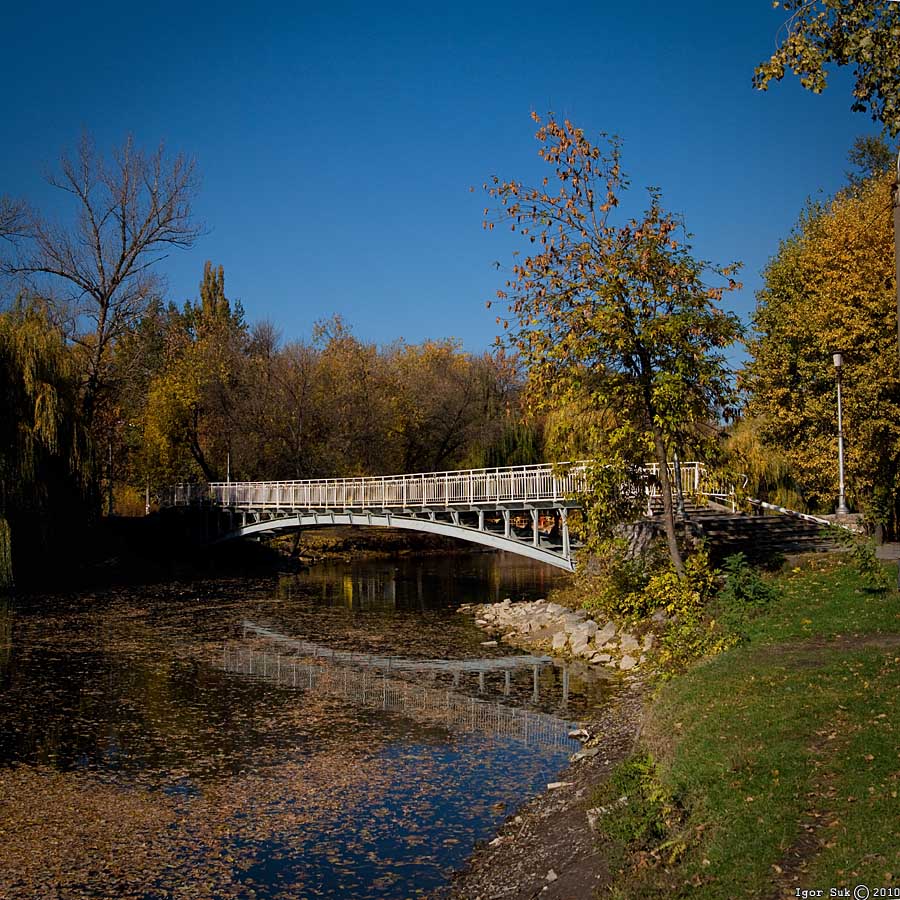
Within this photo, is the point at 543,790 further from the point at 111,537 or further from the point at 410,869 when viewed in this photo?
the point at 111,537

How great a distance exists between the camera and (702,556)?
52.7ft

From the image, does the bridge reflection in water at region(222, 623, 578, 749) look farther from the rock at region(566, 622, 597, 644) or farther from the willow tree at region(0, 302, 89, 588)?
the willow tree at region(0, 302, 89, 588)

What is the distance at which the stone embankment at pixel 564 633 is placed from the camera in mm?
20094

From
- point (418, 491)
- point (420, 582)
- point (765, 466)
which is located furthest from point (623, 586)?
point (420, 582)

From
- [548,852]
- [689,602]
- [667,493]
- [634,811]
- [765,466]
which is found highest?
[765,466]

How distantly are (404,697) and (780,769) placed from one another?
409 inches

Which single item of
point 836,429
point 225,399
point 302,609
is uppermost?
point 225,399

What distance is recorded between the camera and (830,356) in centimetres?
2953

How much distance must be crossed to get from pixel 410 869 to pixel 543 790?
2791 millimetres

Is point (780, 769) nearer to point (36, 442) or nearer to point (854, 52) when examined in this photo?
point (854, 52)

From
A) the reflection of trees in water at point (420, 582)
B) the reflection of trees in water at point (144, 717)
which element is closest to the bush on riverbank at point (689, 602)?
the reflection of trees in water at point (144, 717)

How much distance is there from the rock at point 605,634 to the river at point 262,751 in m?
1.38

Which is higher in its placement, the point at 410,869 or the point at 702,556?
the point at 702,556

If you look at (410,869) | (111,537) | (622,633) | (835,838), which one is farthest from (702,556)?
(111,537)
